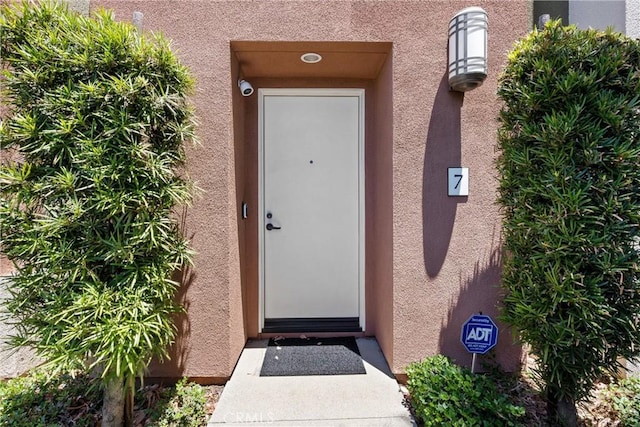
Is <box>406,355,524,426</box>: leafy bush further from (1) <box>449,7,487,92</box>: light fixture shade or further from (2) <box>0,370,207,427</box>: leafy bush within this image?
(1) <box>449,7,487,92</box>: light fixture shade

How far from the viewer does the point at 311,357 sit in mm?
2773

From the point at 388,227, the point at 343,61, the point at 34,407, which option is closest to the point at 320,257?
the point at 388,227

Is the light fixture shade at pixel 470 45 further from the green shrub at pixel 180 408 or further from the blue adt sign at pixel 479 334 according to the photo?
the green shrub at pixel 180 408

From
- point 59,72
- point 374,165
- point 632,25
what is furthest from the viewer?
point 374,165

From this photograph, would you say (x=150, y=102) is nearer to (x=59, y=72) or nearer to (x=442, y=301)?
(x=59, y=72)

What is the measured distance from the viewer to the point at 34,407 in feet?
7.14

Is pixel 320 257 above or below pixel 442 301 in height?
above

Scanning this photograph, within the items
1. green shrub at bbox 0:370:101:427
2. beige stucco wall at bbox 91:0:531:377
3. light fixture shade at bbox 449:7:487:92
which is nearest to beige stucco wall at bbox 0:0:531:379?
beige stucco wall at bbox 91:0:531:377

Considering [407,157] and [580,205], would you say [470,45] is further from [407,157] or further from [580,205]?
[580,205]

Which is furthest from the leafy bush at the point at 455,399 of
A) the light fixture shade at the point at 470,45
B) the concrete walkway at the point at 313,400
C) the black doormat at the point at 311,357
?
the light fixture shade at the point at 470,45

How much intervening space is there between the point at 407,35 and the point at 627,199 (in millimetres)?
1934

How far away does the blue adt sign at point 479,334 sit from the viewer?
2.26 m

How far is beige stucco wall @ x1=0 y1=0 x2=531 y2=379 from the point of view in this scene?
2475mm

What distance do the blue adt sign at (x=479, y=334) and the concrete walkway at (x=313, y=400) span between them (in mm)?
691
